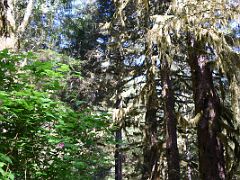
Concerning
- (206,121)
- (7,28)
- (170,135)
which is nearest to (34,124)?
(7,28)

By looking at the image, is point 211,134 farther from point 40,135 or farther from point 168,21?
point 40,135

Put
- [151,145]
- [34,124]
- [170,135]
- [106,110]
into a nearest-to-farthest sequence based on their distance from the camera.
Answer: [34,124], [106,110], [170,135], [151,145]

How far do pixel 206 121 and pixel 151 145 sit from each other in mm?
5558

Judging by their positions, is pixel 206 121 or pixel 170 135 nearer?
pixel 206 121

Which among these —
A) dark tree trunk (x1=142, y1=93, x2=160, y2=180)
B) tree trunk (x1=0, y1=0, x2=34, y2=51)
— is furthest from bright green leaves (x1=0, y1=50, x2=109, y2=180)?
dark tree trunk (x1=142, y1=93, x2=160, y2=180)

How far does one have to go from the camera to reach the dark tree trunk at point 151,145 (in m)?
9.99

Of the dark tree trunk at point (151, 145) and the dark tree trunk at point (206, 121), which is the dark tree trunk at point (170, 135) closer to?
the dark tree trunk at point (151, 145)

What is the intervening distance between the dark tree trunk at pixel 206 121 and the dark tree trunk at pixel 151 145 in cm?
224

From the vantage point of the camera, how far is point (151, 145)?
11.6 meters

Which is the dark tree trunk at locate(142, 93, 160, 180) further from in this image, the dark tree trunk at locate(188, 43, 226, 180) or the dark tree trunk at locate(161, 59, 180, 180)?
the dark tree trunk at locate(188, 43, 226, 180)

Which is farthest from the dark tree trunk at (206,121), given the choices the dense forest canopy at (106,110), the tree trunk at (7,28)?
the tree trunk at (7,28)

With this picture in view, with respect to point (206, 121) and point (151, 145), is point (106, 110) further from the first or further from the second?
point (151, 145)

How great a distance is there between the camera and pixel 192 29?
5.96 m

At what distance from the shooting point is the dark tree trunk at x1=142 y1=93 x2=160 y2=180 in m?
9.99
